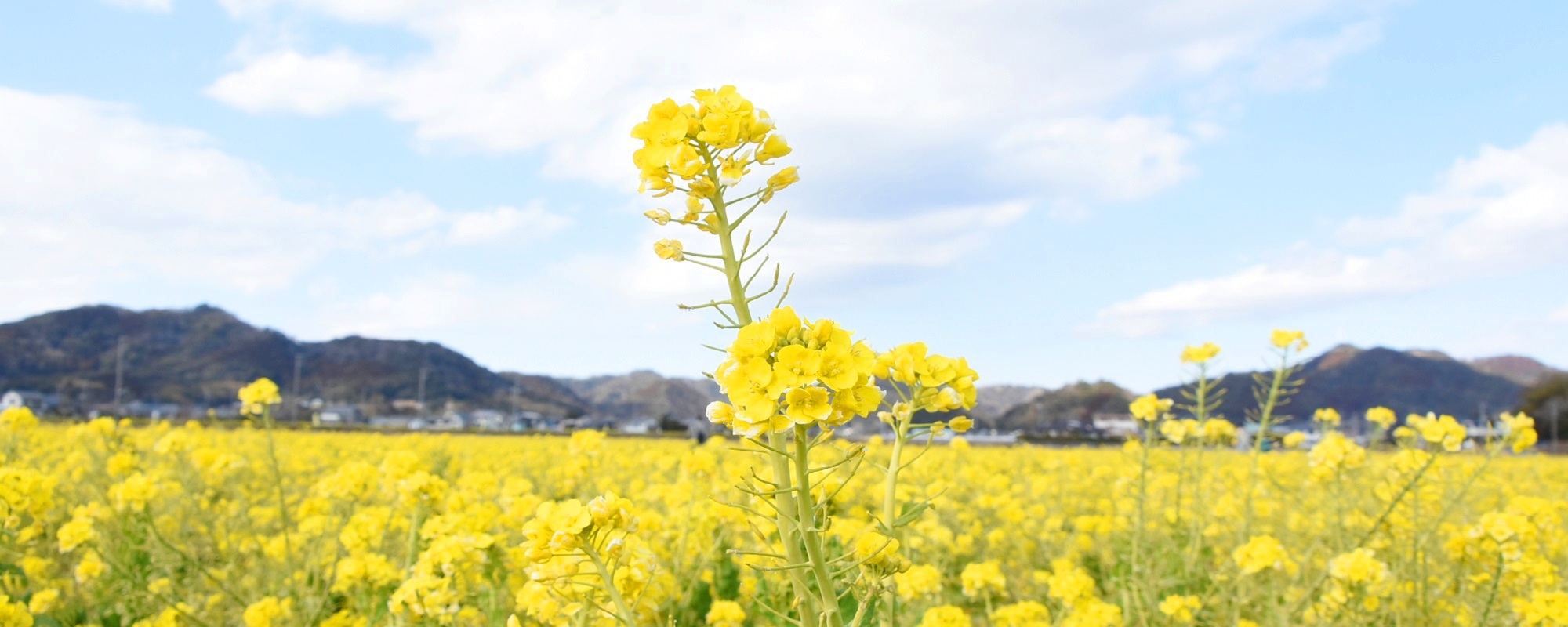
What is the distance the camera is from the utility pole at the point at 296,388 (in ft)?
200

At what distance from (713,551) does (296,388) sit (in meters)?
94.1

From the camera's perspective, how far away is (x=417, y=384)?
87438mm

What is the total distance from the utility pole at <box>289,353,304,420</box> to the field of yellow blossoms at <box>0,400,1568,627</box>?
59348 mm

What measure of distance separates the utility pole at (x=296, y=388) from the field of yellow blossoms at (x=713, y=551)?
195 ft

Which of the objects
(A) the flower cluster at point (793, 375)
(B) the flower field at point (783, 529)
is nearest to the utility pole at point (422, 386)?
(B) the flower field at point (783, 529)

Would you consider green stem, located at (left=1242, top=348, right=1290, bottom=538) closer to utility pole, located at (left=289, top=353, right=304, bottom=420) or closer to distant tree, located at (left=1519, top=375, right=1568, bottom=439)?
distant tree, located at (left=1519, top=375, right=1568, bottom=439)

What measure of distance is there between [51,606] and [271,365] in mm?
106537

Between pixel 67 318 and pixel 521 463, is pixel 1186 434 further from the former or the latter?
pixel 67 318

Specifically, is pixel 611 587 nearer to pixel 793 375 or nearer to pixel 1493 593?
pixel 793 375

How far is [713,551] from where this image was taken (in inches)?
141

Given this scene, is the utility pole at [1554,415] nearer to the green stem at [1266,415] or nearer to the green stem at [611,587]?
the green stem at [1266,415]

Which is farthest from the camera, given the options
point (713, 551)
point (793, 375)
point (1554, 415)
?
point (1554, 415)

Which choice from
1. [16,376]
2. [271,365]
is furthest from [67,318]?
[271,365]

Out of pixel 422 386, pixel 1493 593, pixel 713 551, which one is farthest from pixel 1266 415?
pixel 422 386
